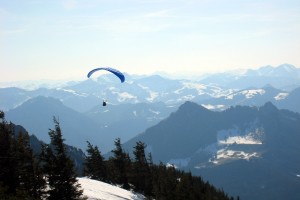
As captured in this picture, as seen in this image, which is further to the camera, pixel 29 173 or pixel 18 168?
pixel 29 173

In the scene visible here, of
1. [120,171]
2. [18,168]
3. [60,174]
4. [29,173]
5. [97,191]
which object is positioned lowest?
[97,191]

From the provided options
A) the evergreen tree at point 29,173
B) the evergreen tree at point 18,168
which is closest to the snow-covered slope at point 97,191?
the evergreen tree at point 29,173

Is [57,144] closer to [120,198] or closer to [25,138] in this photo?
[25,138]

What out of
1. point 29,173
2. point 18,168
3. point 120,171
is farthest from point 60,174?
point 120,171

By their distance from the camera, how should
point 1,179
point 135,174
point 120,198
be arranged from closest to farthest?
1. point 1,179
2. point 120,198
3. point 135,174

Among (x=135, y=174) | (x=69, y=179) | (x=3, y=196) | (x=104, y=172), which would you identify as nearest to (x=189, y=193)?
(x=135, y=174)

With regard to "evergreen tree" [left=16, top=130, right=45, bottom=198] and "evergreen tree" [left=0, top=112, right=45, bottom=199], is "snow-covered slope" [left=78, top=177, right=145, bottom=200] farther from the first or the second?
"evergreen tree" [left=0, top=112, right=45, bottom=199]

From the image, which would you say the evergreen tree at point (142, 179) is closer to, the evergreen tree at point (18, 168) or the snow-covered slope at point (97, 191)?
the snow-covered slope at point (97, 191)

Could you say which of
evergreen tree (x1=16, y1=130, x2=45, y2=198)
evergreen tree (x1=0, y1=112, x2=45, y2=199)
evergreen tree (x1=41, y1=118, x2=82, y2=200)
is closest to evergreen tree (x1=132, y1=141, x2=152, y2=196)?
evergreen tree (x1=16, y1=130, x2=45, y2=198)

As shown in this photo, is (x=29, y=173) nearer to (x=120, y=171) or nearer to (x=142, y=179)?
(x=142, y=179)
